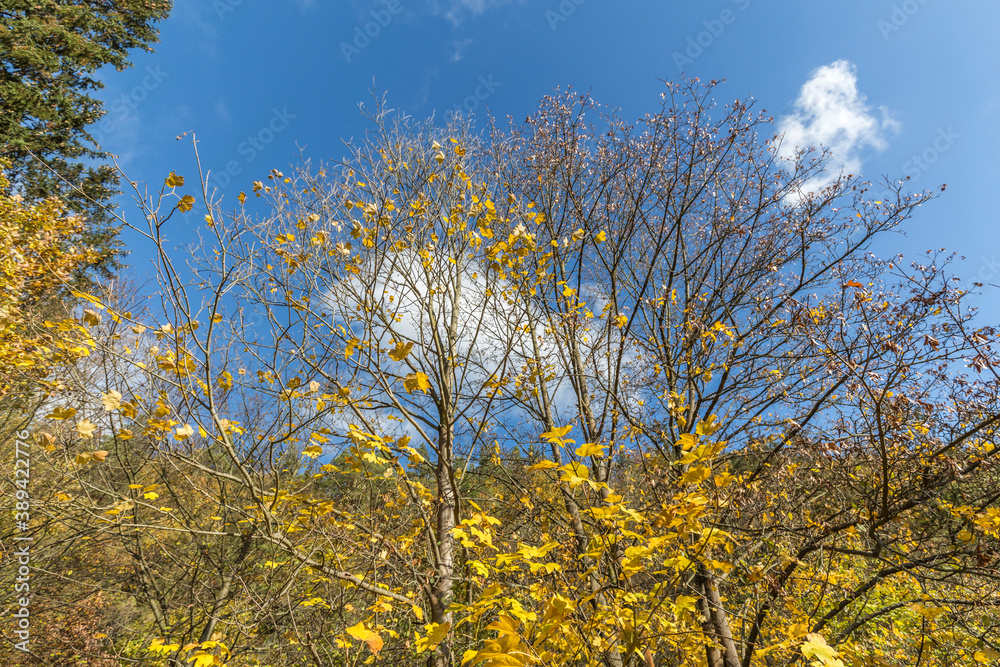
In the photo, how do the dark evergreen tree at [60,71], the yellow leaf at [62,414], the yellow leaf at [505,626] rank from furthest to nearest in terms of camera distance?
the dark evergreen tree at [60,71] < the yellow leaf at [62,414] < the yellow leaf at [505,626]

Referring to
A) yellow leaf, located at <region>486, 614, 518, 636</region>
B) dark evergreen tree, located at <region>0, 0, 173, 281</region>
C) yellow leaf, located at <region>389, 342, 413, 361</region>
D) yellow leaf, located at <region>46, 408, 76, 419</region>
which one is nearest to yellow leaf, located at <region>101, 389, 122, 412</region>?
yellow leaf, located at <region>46, 408, 76, 419</region>

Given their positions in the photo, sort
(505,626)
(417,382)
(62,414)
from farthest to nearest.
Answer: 1. (417,382)
2. (62,414)
3. (505,626)

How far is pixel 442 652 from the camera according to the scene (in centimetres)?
259

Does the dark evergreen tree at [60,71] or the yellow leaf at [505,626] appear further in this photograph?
the dark evergreen tree at [60,71]

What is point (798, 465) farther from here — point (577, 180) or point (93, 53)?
point (93, 53)

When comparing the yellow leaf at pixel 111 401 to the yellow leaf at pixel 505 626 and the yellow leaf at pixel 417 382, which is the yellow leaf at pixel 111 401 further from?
the yellow leaf at pixel 505 626

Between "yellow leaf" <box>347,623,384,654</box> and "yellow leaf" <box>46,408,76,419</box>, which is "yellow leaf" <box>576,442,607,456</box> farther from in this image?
"yellow leaf" <box>46,408,76,419</box>

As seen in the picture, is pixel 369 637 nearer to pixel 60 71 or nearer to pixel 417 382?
pixel 417 382

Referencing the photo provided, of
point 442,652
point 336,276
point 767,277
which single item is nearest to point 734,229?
point 767,277

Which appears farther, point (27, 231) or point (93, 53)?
point (93, 53)

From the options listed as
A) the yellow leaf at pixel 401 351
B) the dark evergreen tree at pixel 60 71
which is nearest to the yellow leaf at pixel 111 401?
the yellow leaf at pixel 401 351

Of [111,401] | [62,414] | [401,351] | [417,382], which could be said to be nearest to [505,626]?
[417,382]

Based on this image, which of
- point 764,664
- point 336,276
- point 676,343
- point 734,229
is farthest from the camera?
point 734,229

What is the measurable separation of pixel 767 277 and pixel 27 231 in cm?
1344
